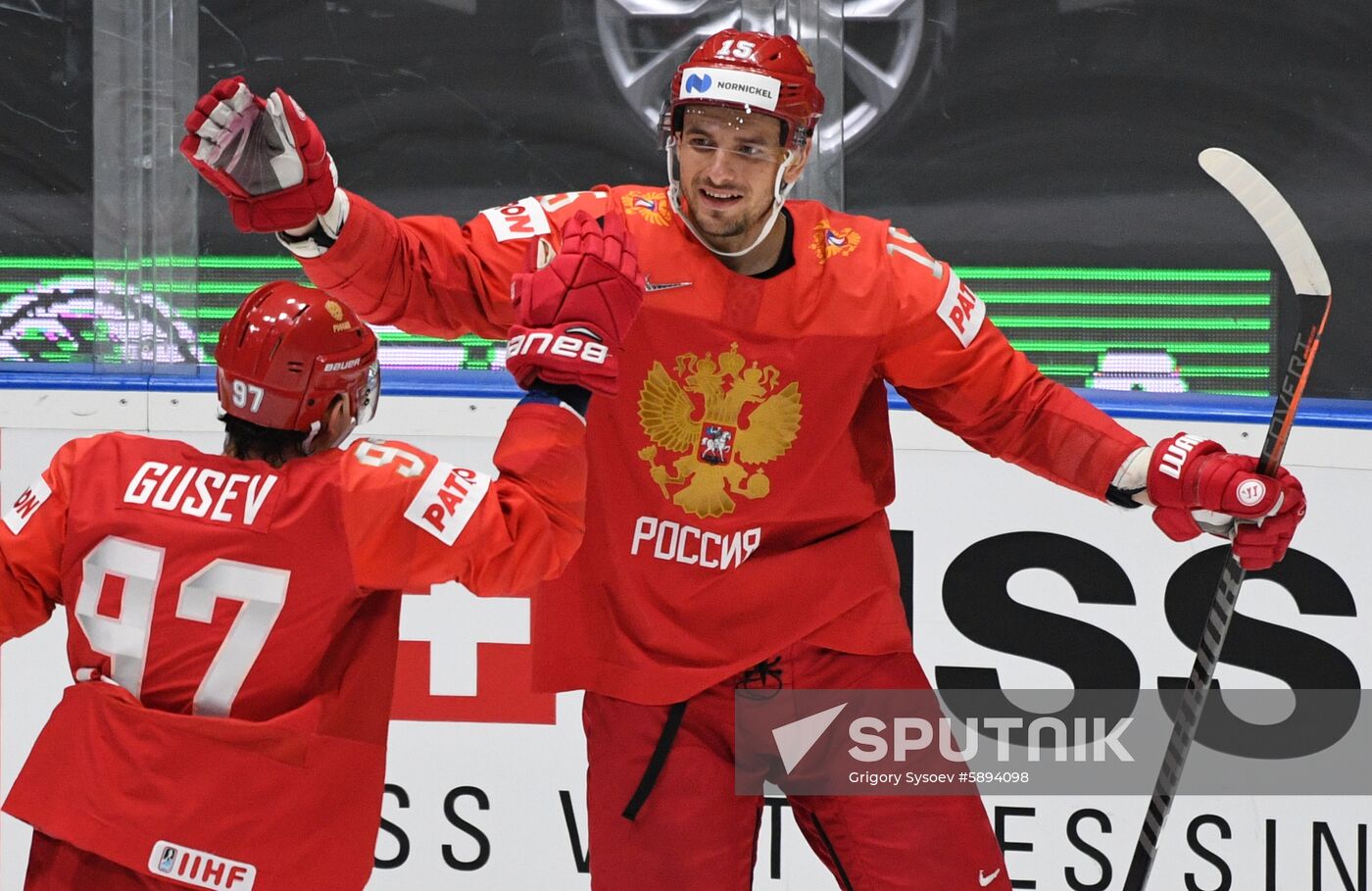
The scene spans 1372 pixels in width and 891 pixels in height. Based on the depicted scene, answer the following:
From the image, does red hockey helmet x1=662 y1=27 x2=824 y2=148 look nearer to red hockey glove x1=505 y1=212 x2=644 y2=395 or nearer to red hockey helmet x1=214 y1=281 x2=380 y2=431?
red hockey glove x1=505 y1=212 x2=644 y2=395

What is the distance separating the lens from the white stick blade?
2.35m

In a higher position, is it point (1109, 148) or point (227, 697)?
point (1109, 148)

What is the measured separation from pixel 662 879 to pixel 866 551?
55cm

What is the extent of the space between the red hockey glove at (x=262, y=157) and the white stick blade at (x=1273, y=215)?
3.88 feet

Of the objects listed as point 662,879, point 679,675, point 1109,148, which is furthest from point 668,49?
point 662,879

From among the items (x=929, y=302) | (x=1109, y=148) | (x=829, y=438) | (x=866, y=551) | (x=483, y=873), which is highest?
(x=1109, y=148)

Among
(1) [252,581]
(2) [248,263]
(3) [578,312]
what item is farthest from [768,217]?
(2) [248,263]

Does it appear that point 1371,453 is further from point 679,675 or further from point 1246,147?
point 679,675

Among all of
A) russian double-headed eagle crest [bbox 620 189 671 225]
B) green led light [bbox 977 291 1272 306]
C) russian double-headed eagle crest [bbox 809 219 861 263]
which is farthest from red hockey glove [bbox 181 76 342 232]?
green led light [bbox 977 291 1272 306]

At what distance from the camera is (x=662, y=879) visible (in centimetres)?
240

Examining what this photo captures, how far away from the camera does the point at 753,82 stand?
2428 millimetres

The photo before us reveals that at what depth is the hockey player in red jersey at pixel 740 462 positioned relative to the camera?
7.97 ft

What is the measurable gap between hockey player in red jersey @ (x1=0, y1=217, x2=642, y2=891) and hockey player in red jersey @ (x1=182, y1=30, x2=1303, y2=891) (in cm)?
31

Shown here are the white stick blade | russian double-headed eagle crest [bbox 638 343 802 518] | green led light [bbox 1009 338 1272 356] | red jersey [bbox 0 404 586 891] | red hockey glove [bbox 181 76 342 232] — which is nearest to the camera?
red jersey [bbox 0 404 586 891]
